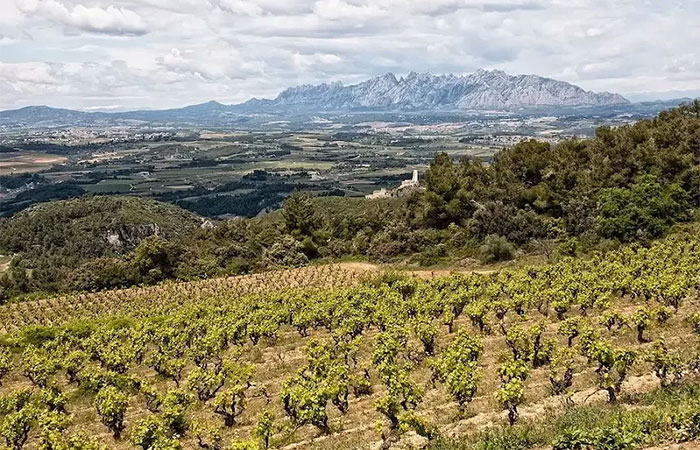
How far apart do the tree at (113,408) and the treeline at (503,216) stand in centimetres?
3153

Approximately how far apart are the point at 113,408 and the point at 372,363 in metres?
7.72

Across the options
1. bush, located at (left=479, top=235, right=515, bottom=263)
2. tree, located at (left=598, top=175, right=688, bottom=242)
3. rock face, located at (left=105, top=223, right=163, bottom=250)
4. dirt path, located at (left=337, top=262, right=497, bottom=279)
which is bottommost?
rock face, located at (left=105, top=223, right=163, bottom=250)

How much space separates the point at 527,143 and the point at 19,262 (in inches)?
2239

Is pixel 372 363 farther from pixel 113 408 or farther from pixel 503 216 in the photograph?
pixel 503 216

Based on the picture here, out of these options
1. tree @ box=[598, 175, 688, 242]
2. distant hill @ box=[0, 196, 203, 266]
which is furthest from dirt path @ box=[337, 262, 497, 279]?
distant hill @ box=[0, 196, 203, 266]

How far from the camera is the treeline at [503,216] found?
43281 millimetres

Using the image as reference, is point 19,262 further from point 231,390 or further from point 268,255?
point 231,390

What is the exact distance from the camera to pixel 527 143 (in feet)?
178

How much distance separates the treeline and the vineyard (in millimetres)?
8227

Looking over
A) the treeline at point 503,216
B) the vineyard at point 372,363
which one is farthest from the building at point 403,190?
the vineyard at point 372,363

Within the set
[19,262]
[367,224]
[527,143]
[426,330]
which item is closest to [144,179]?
[19,262]

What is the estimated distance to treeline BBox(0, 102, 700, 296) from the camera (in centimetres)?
4328

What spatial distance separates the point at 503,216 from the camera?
154ft

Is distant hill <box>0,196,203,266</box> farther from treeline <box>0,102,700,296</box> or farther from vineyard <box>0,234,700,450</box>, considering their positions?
vineyard <box>0,234,700,450</box>
